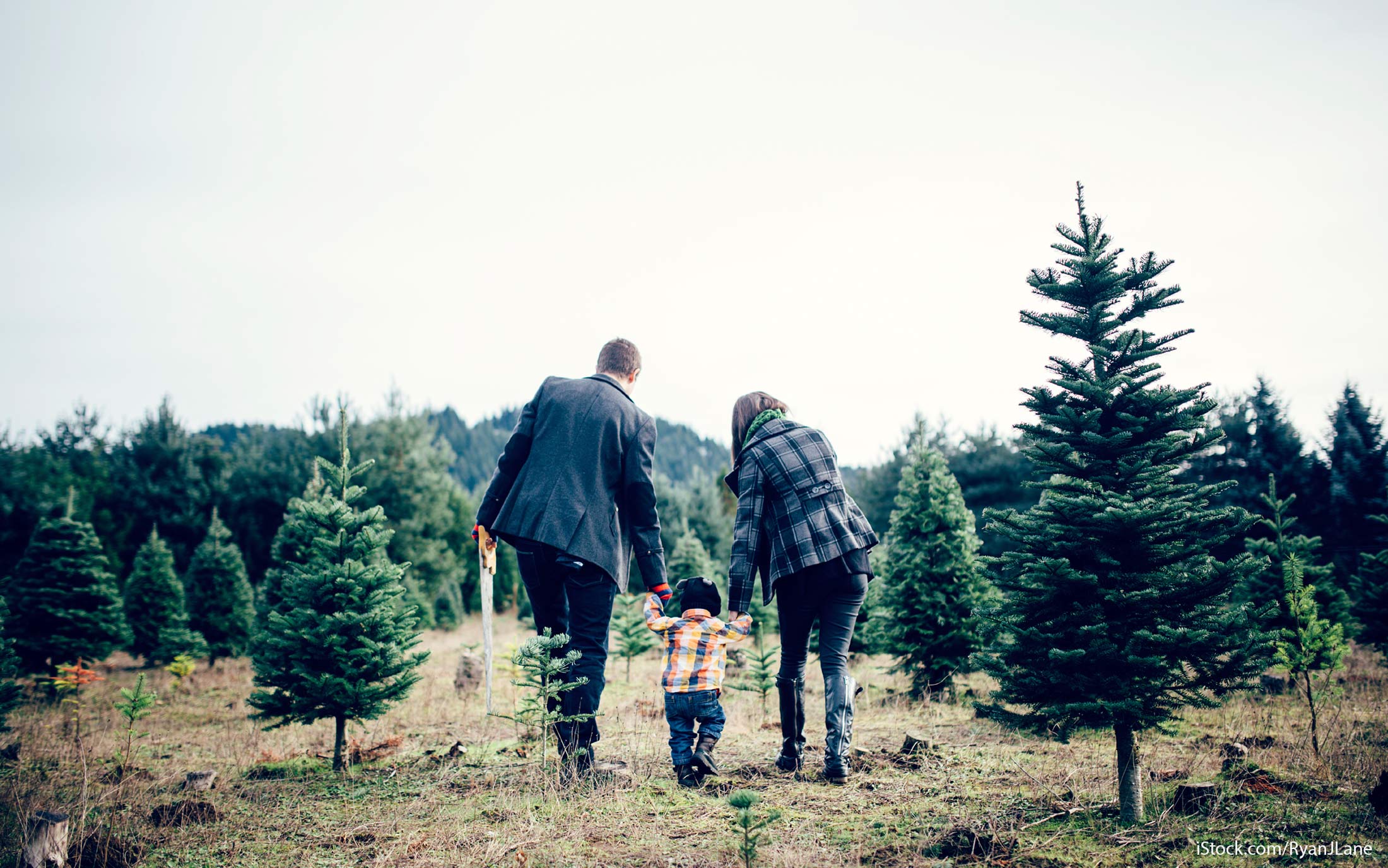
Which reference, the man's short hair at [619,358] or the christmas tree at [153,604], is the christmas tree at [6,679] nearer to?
the man's short hair at [619,358]

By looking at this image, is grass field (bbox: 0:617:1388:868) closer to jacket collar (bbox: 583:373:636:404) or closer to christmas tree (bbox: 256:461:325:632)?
christmas tree (bbox: 256:461:325:632)

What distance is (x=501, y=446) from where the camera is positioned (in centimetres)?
8656

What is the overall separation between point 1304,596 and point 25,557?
1540 centimetres

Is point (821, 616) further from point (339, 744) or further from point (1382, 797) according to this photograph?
point (339, 744)

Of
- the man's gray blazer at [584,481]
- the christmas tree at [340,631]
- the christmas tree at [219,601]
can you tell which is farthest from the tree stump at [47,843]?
the christmas tree at [219,601]

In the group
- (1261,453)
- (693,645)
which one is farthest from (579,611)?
(1261,453)

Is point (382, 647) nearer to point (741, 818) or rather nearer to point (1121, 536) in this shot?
point (741, 818)

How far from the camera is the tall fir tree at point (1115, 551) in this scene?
3.23 metres

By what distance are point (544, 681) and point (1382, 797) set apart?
397 centimetres

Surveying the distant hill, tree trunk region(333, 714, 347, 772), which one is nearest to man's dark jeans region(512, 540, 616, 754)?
tree trunk region(333, 714, 347, 772)

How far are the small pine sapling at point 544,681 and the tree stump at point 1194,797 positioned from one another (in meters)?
3.01

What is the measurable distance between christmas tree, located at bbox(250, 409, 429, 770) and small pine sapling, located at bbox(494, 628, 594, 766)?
1.52 metres

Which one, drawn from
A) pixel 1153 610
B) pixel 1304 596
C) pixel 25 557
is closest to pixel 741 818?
pixel 1153 610

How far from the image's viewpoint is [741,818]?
259cm
